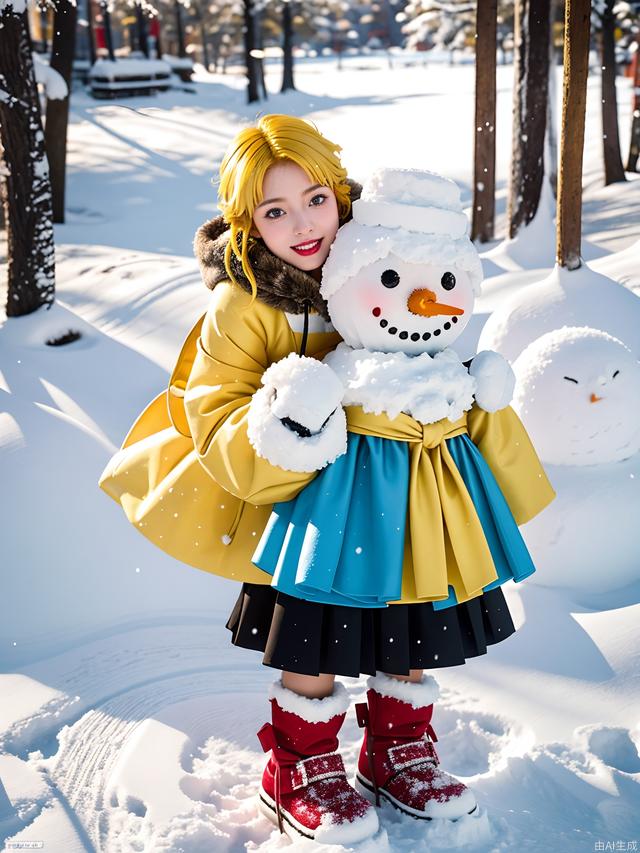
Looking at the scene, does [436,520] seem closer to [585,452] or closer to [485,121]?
[585,452]

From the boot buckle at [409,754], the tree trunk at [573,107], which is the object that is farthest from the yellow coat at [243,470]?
the tree trunk at [573,107]

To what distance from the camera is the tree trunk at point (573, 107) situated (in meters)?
3.90

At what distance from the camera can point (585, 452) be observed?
3582mm

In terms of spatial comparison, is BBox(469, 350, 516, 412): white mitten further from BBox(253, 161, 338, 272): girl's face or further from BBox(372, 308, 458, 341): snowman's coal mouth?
BBox(253, 161, 338, 272): girl's face

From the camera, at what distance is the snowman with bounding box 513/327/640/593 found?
3396mm

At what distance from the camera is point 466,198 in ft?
38.5

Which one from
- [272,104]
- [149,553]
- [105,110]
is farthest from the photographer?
[272,104]

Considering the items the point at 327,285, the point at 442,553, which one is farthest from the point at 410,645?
the point at 327,285

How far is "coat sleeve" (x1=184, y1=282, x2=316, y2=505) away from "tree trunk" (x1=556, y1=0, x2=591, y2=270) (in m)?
2.38

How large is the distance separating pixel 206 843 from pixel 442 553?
95cm

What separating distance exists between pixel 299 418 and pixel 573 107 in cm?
268

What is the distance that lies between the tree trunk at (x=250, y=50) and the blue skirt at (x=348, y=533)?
56.8 ft

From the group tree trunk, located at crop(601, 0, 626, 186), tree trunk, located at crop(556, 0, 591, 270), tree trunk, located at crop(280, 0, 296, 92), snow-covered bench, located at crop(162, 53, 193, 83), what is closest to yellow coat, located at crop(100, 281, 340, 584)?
tree trunk, located at crop(556, 0, 591, 270)

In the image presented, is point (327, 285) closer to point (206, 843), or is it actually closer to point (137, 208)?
point (206, 843)
